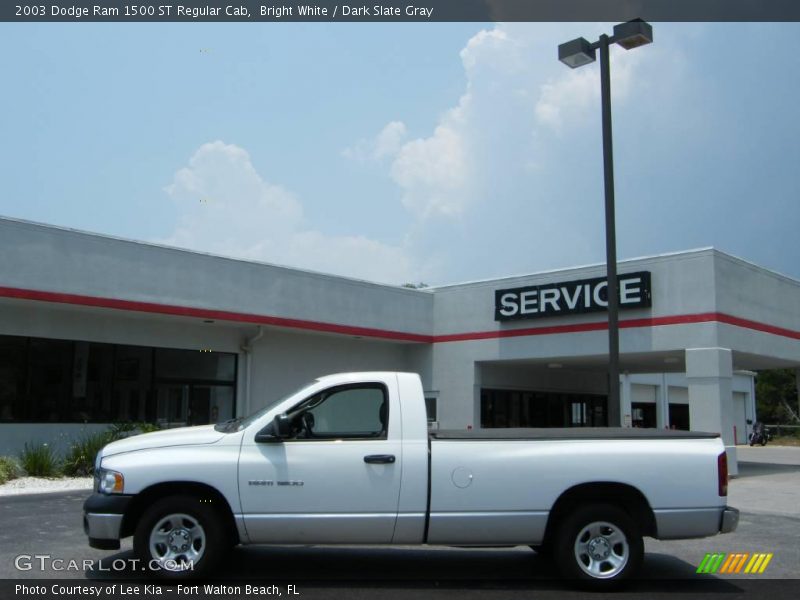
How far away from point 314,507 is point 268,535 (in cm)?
50

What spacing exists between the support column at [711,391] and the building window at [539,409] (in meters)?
6.60

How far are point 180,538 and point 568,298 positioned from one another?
15.5 m

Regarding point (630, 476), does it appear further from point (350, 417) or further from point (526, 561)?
point (350, 417)

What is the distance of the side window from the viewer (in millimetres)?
7957

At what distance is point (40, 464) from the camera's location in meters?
16.6

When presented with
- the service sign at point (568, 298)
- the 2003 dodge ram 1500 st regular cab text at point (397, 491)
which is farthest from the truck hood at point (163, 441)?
the service sign at point (568, 298)

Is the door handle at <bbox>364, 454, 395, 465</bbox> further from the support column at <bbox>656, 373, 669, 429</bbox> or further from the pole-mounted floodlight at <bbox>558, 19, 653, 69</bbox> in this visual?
the support column at <bbox>656, 373, 669, 429</bbox>

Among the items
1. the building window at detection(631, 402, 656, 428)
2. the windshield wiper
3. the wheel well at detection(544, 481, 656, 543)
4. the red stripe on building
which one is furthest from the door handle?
the building window at detection(631, 402, 656, 428)

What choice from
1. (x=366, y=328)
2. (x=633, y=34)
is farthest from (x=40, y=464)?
(x=633, y=34)

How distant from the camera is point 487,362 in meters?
23.8

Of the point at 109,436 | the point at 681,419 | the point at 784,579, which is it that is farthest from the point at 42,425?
the point at 681,419

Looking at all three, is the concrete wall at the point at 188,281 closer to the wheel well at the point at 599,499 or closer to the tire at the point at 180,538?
the tire at the point at 180,538

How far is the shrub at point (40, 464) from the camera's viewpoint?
16.5m

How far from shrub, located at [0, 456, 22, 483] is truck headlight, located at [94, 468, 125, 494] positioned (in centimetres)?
932
